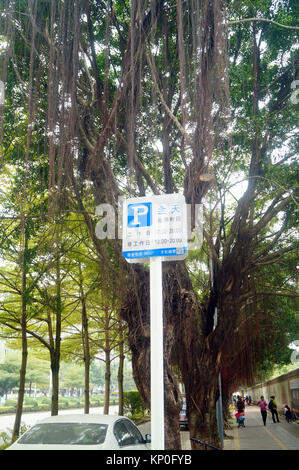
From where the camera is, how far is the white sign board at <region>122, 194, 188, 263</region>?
334 centimetres

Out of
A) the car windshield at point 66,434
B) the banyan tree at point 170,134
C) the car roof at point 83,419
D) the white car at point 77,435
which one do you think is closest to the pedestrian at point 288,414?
the banyan tree at point 170,134

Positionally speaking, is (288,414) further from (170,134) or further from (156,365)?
(156,365)

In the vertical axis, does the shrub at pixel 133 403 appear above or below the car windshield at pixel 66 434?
below

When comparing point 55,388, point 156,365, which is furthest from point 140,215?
point 55,388

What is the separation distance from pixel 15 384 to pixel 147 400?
43939 mm

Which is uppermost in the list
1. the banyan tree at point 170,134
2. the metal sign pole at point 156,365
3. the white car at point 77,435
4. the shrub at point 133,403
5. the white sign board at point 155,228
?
the banyan tree at point 170,134

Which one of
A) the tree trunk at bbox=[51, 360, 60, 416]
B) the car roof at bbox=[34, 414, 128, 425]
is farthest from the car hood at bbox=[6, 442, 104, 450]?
the tree trunk at bbox=[51, 360, 60, 416]

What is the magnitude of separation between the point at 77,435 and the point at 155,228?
3029 millimetres

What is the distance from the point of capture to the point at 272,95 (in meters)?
9.22

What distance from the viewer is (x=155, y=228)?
3.41 metres

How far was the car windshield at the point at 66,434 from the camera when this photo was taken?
4996mm

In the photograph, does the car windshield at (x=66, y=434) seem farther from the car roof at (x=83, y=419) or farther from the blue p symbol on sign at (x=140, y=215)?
the blue p symbol on sign at (x=140, y=215)

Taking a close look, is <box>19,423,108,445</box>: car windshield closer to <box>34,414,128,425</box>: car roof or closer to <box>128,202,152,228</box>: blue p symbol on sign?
<box>34,414,128,425</box>: car roof
